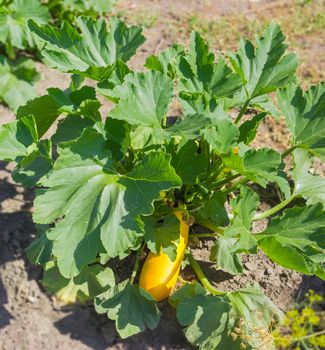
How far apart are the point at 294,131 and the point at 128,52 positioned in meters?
1.01

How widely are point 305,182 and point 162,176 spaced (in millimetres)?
1091

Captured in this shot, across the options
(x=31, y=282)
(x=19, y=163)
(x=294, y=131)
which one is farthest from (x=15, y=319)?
(x=294, y=131)

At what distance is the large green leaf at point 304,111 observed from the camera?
340 cm

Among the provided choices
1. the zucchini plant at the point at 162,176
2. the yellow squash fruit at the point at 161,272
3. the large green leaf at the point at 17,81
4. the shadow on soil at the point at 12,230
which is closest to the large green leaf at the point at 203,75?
the zucchini plant at the point at 162,176

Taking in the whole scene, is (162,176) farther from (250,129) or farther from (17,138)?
(17,138)

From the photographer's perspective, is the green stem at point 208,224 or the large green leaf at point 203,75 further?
the green stem at point 208,224

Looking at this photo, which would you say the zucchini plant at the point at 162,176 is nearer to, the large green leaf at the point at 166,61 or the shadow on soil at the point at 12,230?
the large green leaf at the point at 166,61

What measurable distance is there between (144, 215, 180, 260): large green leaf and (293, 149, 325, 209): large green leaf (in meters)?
0.81

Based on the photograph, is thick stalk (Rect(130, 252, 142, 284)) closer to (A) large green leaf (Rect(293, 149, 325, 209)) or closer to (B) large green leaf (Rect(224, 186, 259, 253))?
(B) large green leaf (Rect(224, 186, 259, 253))

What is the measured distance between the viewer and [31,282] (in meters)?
3.64

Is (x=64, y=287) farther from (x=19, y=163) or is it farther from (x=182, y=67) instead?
(x=182, y=67)

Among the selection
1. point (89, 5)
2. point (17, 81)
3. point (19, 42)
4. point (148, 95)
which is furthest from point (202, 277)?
point (89, 5)

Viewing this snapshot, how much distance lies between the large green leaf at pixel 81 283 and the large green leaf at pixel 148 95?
93 centimetres

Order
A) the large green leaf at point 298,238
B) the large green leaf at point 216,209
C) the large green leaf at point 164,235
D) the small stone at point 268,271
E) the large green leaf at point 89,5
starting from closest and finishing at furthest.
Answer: the large green leaf at point 298,238
the large green leaf at point 164,235
the large green leaf at point 216,209
the small stone at point 268,271
the large green leaf at point 89,5
